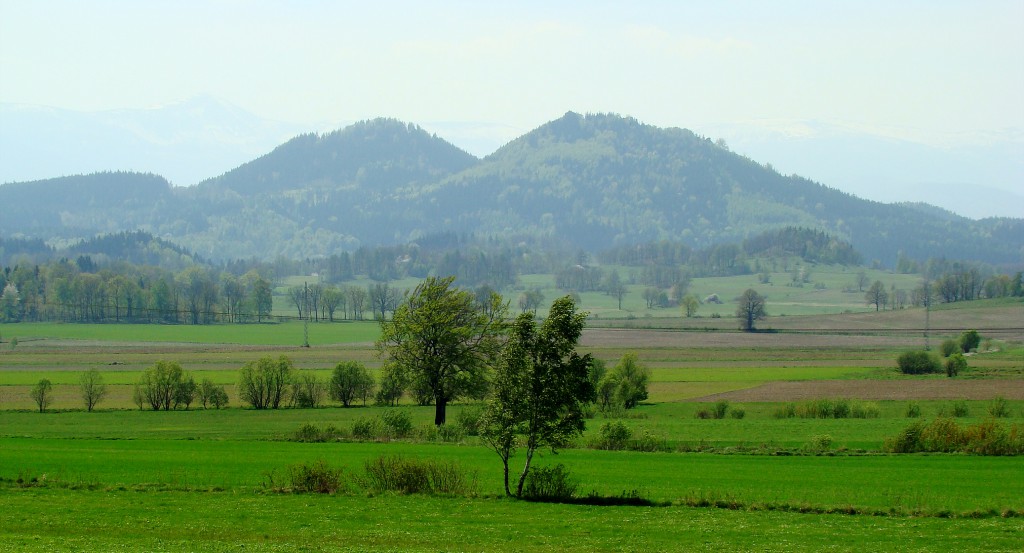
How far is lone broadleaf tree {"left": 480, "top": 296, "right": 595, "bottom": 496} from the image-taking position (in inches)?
1132

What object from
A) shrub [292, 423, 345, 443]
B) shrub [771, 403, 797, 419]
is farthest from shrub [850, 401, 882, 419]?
shrub [292, 423, 345, 443]

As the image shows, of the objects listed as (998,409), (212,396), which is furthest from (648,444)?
(212,396)

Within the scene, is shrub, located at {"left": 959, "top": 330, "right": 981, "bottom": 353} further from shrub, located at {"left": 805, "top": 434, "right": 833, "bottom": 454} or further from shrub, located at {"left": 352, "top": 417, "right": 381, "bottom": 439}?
shrub, located at {"left": 352, "top": 417, "right": 381, "bottom": 439}

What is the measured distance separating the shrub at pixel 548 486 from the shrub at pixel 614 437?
43.5 ft

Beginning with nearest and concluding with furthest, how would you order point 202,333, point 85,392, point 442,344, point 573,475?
point 573,475
point 442,344
point 85,392
point 202,333

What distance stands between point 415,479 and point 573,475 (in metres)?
6.29

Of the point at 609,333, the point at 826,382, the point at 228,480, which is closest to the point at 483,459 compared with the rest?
the point at 228,480

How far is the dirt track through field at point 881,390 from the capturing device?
63.7 meters

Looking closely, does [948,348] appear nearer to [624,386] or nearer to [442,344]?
[624,386]

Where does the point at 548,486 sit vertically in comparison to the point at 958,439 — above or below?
above

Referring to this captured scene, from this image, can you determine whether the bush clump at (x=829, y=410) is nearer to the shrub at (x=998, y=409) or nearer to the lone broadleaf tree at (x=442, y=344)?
the shrub at (x=998, y=409)

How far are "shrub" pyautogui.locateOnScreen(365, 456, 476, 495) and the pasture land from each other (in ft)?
2.92

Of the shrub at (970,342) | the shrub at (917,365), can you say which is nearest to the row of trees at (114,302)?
the shrub at (970,342)

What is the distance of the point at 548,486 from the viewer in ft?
95.7
